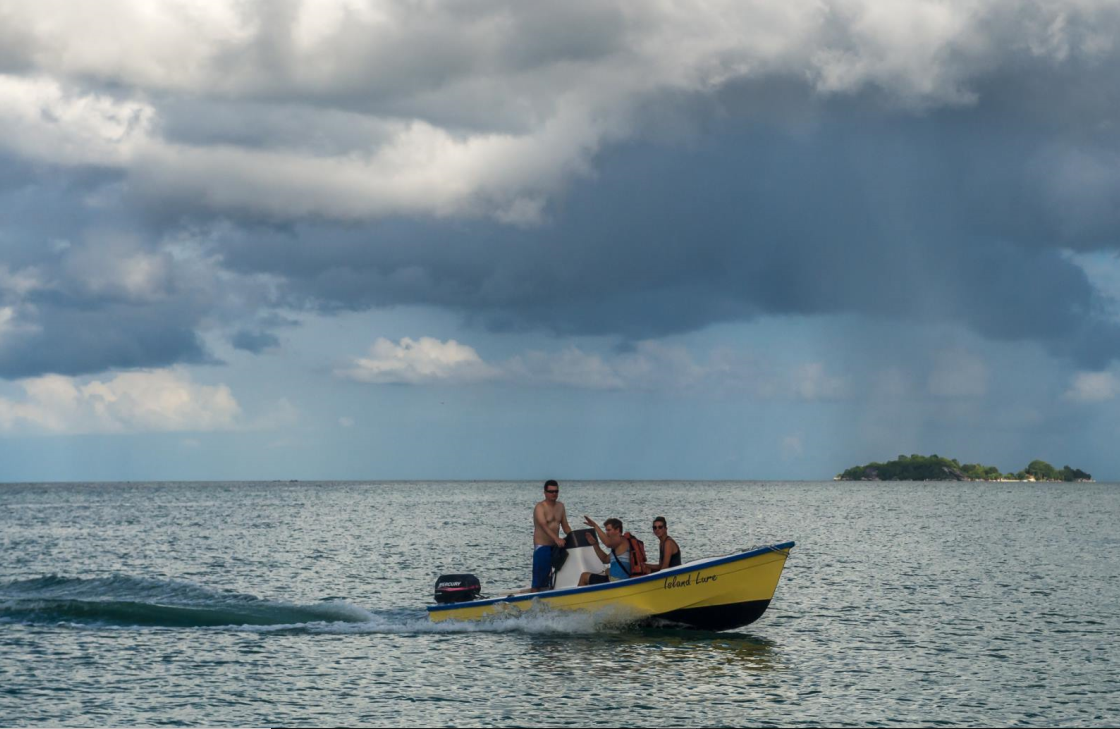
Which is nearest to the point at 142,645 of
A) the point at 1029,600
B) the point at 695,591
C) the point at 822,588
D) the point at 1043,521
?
the point at 695,591

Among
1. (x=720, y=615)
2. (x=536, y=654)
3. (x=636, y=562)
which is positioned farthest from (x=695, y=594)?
(x=536, y=654)

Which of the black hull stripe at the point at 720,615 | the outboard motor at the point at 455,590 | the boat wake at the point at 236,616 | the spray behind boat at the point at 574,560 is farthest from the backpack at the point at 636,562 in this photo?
the outboard motor at the point at 455,590

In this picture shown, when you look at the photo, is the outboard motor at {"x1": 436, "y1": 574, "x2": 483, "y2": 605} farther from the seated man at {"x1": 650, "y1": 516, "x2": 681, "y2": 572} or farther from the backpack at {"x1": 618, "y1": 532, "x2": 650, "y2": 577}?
the seated man at {"x1": 650, "y1": 516, "x2": 681, "y2": 572}

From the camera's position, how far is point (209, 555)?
58.5 metres

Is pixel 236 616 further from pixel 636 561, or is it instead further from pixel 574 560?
pixel 636 561

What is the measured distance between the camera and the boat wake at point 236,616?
26.4m

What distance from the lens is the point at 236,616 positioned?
3144 centimetres

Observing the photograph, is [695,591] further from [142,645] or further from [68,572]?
[68,572]

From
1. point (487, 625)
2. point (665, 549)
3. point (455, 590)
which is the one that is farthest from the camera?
point (455, 590)

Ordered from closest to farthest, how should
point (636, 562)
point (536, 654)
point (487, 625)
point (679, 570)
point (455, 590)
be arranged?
point (536, 654)
point (679, 570)
point (636, 562)
point (487, 625)
point (455, 590)

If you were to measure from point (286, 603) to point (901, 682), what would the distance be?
21319mm

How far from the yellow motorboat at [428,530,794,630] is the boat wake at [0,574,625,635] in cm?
53

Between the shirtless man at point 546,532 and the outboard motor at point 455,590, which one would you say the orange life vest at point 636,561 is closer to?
the shirtless man at point 546,532

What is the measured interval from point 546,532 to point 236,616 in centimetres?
1148
